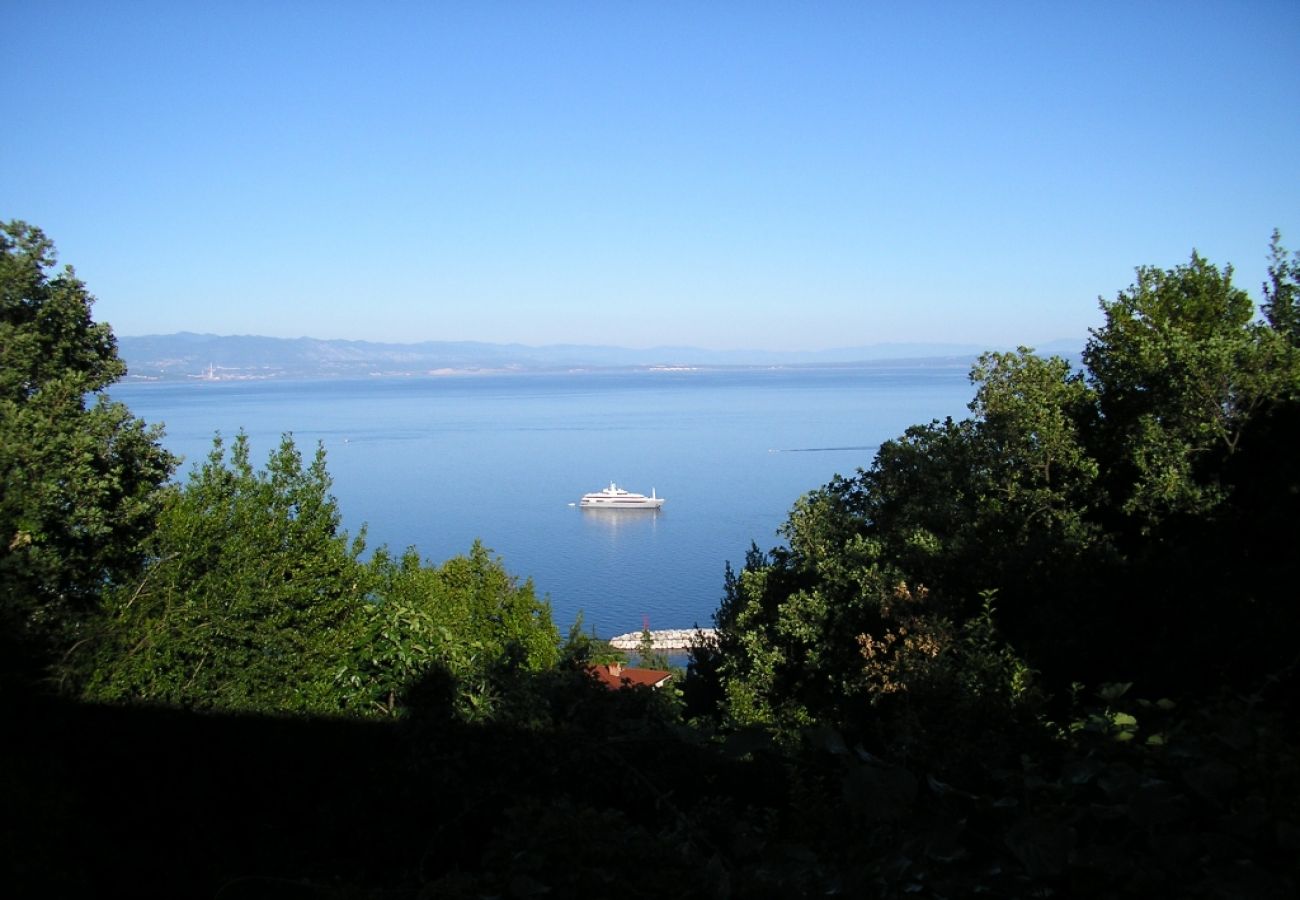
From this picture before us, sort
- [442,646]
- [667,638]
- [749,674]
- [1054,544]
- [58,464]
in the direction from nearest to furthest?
1. [442,646]
2. [58,464]
3. [1054,544]
4. [749,674]
5. [667,638]

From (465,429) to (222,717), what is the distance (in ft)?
241

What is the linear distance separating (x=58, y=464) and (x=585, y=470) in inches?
1915

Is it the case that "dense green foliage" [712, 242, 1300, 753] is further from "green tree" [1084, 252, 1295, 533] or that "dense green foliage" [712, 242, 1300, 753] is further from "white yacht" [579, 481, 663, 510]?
"white yacht" [579, 481, 663, 510]

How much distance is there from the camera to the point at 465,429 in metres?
79.9

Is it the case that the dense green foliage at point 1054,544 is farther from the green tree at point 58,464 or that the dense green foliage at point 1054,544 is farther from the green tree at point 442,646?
the green tree at point 58,464

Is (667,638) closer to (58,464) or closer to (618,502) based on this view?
(618,502)

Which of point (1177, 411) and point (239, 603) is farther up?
point (1177, 411)

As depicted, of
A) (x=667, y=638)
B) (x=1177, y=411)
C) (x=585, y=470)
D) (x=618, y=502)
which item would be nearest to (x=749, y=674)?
(x=1177, y=411)

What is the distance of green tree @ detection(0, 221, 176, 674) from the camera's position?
8211 millimetres

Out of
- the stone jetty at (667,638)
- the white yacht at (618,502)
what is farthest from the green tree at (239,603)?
the white yacht at (618,502)

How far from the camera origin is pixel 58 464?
896cm

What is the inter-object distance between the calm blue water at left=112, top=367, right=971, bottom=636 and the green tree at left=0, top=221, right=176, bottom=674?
8.43 meters

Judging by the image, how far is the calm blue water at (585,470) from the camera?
3356 cm

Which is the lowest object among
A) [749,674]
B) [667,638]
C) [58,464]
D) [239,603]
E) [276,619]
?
[667,638]
